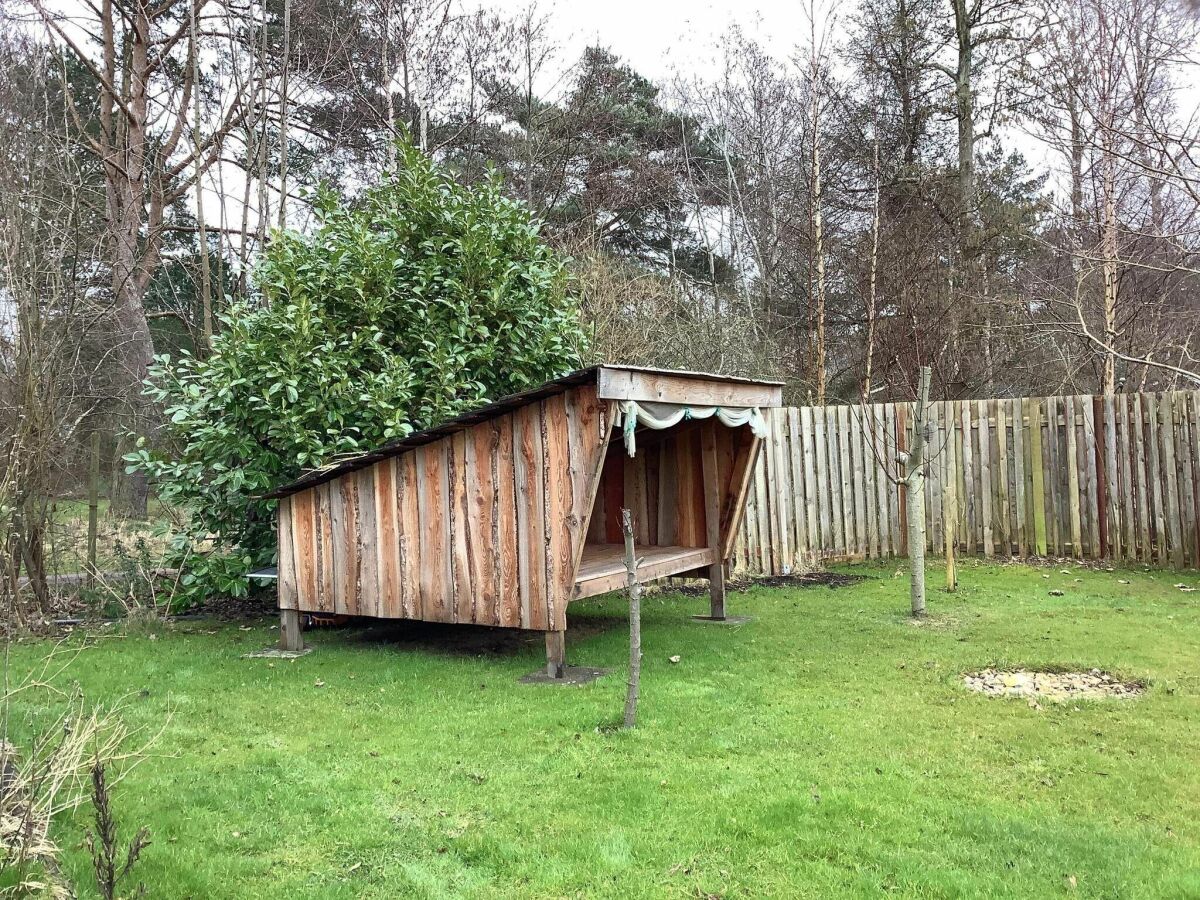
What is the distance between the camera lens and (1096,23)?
30.0 ft

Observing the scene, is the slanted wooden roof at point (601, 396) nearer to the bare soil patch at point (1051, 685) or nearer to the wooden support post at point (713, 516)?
the wooden support post at point (713, 516)

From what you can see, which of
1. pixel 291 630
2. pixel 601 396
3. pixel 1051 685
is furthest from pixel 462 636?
pixel 1051 685

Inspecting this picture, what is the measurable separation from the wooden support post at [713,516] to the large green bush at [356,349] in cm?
166

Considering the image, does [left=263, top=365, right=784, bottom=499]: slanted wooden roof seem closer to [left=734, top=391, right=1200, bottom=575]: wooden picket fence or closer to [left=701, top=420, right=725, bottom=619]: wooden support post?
[left=701, top=420, right=725, bottom=619]: wooden support post

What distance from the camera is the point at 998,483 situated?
10398 millimetres

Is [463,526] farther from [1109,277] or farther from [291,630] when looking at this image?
[1109,277]

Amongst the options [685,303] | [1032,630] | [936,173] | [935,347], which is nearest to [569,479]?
[1032,630]

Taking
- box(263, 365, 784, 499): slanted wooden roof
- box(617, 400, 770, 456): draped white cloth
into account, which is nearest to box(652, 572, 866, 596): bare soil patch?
box(617, 400, 770, 456): draped white cloth

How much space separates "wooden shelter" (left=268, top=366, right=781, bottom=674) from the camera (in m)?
5.71

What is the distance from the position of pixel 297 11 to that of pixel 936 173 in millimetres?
11533

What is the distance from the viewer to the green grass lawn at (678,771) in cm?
305

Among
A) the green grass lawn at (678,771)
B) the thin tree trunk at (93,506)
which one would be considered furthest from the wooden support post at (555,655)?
the thin tree trunk at (93,506)

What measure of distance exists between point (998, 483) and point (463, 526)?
725cm

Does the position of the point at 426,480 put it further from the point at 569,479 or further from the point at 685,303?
the point at 685,303
